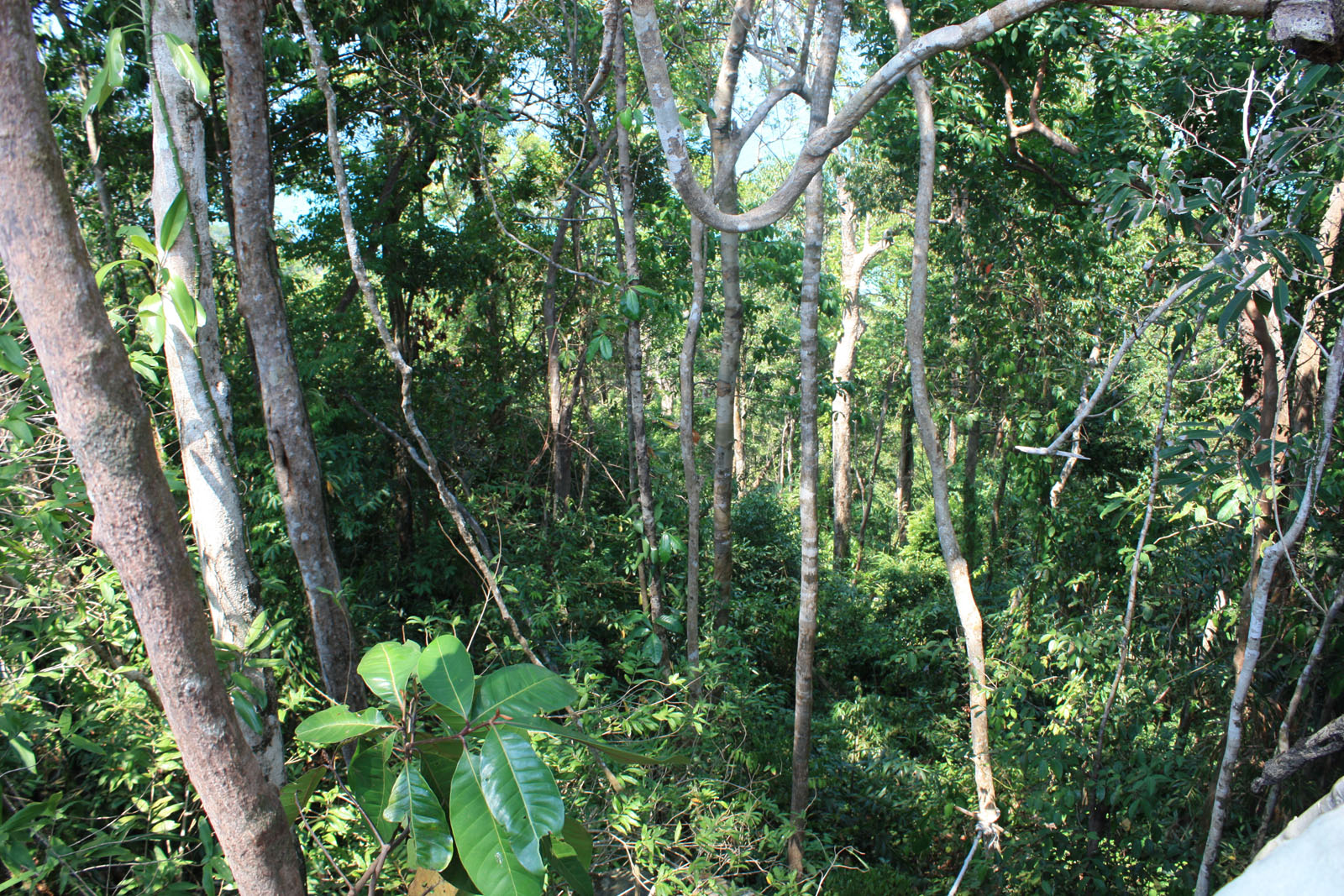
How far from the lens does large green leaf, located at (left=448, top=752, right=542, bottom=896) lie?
111 centimetres

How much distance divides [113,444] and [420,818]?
0.69 meters

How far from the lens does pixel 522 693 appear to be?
1.24 meters

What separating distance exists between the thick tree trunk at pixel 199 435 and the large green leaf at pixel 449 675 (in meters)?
1.49

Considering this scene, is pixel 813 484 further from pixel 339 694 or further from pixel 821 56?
pixel 339 694

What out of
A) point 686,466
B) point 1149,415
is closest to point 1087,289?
point 1149,415

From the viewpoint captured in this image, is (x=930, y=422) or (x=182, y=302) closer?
(x=182, y=302)

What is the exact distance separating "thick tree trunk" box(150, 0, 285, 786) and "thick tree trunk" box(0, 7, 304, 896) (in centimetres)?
150

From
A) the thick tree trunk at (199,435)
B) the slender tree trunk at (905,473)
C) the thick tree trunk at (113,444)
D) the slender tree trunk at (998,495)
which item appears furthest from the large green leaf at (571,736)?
the slender tree trunk at (905,473)

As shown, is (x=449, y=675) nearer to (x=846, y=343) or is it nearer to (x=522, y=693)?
(x=522, y=693)

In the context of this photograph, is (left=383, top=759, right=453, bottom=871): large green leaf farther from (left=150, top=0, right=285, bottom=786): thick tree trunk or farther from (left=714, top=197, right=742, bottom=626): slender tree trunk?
(left=714, top=197, right=742, bottom=626): slender tree trunk

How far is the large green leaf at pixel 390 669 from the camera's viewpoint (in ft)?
4.10

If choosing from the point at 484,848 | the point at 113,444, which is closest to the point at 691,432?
the point at 484,848

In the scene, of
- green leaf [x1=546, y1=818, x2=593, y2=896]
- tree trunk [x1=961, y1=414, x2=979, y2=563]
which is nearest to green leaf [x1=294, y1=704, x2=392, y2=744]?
green leaf [x1=546, y1=818, x2=593, y2=896]

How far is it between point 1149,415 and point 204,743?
6.98m
